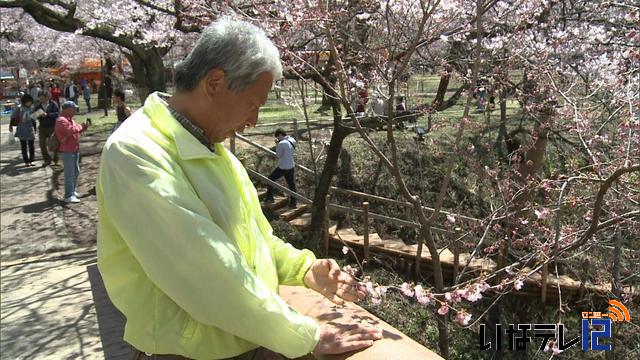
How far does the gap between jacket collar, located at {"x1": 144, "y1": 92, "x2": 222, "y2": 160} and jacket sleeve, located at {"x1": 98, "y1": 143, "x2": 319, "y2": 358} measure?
7cm

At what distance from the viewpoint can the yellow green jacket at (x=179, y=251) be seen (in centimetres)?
116

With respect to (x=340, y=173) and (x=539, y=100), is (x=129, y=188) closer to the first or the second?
(x=539, y=100)

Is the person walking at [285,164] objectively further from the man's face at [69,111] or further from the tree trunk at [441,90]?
the tree trunk at [441,90]

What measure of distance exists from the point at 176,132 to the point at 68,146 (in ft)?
28.2

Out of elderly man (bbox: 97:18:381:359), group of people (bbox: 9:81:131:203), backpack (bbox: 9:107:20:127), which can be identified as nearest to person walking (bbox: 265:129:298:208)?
group of people (bbox: 9:81:131:203)

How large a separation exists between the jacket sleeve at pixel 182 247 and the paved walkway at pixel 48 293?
3158mm

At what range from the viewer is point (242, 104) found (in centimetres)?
136

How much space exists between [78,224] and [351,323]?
7466mm


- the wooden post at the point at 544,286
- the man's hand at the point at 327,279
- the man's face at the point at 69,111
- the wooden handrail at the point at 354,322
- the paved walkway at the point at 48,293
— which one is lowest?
the wooden post at the point at 544,286

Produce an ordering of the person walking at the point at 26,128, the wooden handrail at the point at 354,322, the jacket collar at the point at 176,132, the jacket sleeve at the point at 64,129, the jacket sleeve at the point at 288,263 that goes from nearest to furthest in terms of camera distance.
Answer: the jacket collar at the point at 176,132 < the wooden handrail at the point at 354,322 < the jacket sleeve at the point at 288,263 < the jacket sleeve at the point at 64,129 < the person walking at the point at 26,128

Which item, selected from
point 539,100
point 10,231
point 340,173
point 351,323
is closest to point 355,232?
point 340,173

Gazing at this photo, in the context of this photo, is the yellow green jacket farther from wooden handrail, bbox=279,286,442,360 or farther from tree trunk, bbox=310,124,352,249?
tree trunk, bbox=310,124,352,249

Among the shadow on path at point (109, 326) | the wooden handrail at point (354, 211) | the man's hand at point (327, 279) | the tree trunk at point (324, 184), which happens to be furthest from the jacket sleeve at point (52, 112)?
the man's hand at point (327, 279)

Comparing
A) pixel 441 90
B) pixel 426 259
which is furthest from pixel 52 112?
pixel 441 90
